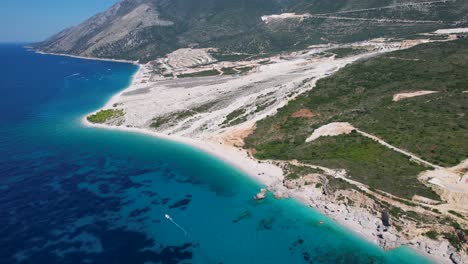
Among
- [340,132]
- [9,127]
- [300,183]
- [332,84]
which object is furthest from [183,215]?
[9,127]

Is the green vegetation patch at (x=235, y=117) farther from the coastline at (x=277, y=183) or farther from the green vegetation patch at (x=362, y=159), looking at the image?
the green vegetation patch at (x=362, y=159)

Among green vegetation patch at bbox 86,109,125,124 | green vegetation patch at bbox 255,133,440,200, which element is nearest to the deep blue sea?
green vegetation patch at bbox 255,133,440,200

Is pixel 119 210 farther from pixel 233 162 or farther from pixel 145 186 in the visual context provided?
pixel 233 162

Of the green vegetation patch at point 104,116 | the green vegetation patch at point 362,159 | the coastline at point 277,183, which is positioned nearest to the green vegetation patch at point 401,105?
the green vegetation patch at point 362,159

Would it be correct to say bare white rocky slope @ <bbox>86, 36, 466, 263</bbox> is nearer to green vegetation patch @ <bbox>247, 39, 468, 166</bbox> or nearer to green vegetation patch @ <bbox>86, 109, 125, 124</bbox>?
green vegetation patch @ <bbox>86, 109, 125, 124</bbox>

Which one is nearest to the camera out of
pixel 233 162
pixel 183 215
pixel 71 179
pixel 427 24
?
pixel 183 215

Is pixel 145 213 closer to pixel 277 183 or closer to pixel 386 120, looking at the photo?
pixel 277 183

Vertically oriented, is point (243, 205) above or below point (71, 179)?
below
